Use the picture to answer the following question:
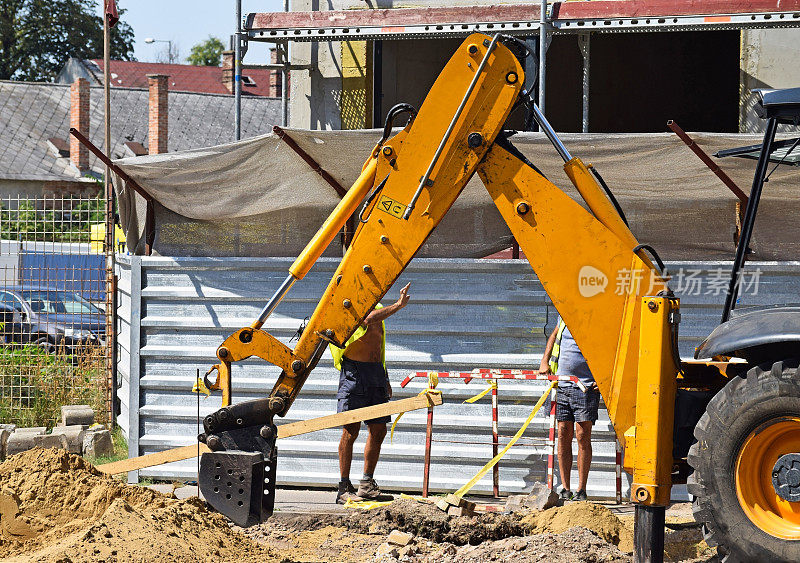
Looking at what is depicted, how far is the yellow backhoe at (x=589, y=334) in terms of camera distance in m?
5.18

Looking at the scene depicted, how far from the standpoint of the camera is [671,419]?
5488 millimetres

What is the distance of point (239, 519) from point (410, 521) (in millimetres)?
1857

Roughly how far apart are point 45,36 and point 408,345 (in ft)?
200

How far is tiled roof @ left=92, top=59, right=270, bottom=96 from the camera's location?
57.8 meters

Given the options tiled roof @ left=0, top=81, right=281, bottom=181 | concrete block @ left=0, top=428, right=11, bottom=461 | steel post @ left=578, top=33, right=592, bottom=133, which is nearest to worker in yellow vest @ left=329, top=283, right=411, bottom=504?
concrete block @ left=0, top=428, right=11, bottom=461

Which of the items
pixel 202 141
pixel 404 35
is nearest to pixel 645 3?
pixel 404 35

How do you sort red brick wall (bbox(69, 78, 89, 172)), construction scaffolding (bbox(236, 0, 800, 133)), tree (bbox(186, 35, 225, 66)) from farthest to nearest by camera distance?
tree (bbox(186, 35, 225, 66)) → red brick wall (bbox(69, 78, 89, 172)) → construction scaffolding (bbox(236, 0, 800, 133))

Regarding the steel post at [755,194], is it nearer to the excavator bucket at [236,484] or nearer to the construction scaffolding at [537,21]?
the excavator bucket at [236,484]

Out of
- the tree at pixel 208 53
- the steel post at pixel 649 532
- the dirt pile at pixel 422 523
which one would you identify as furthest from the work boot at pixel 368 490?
the tree at pixel 208 53

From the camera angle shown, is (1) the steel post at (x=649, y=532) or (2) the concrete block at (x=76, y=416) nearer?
(1) the steel post at (x=649, y=532)

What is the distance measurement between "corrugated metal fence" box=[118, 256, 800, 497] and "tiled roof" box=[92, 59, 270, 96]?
1936 inches

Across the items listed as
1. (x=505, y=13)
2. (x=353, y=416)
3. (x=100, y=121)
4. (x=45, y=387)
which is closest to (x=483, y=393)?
(x=353, y=416)

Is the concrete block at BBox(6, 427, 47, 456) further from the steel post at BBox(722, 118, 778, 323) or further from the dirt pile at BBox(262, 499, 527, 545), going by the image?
the steel post at BBox(722, 118, 778, 323)

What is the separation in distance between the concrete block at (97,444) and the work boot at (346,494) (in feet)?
9.59
